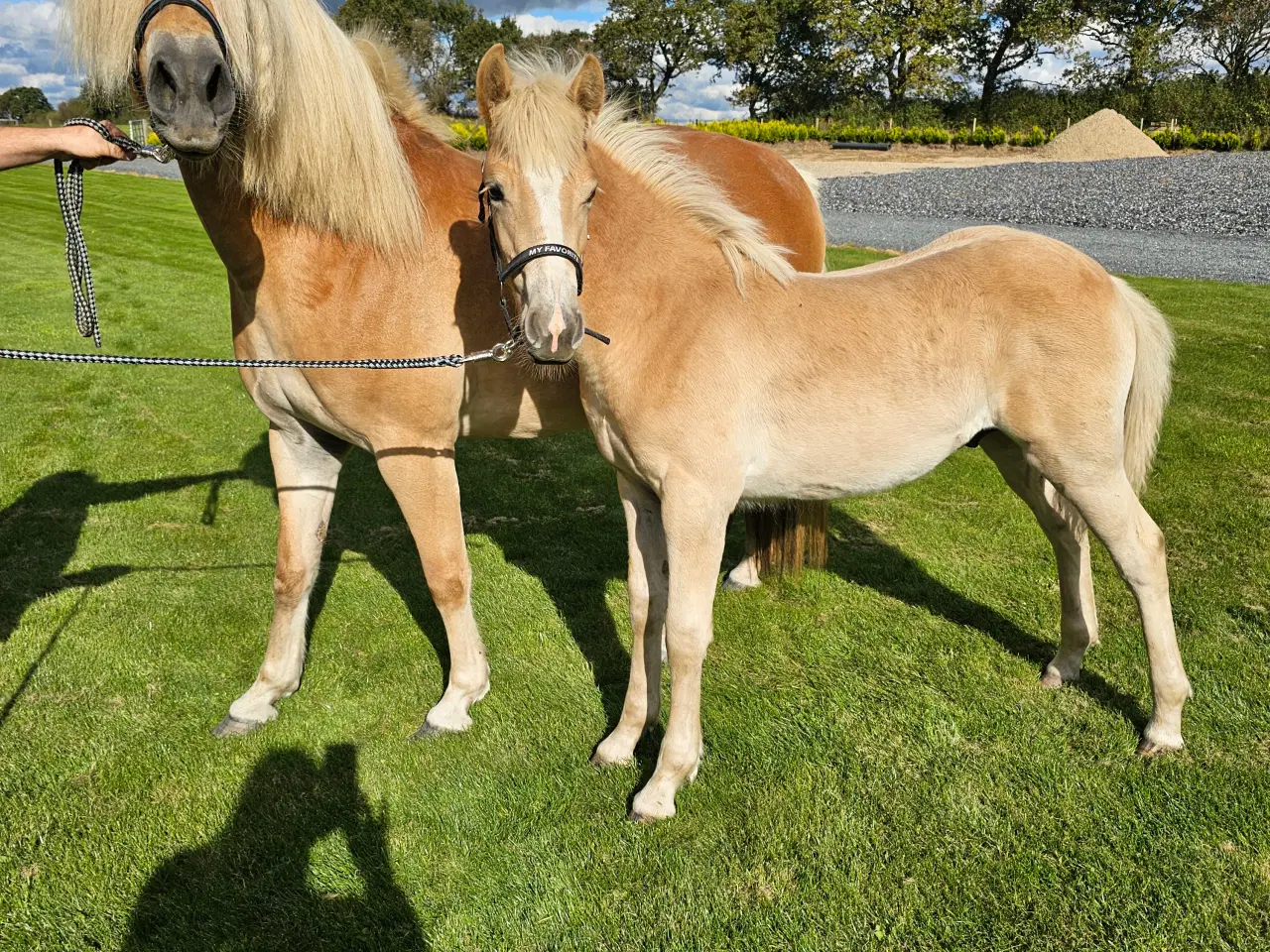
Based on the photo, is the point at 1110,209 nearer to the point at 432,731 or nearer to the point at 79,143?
the point at 432,731

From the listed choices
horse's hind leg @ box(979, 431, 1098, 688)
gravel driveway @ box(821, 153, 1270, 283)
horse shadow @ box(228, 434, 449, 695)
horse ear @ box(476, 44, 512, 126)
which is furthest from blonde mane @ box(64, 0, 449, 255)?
gravel driveway @ box(821, 153, 1270, 283)

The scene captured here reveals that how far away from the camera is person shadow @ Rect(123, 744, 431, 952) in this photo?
7.72 ft

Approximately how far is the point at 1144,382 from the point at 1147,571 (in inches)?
26.6

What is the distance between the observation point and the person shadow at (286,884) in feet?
7.72

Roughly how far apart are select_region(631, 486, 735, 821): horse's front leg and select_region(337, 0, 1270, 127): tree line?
34.0 m

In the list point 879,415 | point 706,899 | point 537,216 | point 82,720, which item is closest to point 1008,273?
point 879,415

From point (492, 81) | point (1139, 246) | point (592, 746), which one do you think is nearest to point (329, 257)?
point (492, 81)

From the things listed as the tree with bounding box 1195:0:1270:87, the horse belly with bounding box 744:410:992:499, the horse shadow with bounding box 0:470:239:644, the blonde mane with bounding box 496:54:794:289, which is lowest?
the horse shadow with bounding box 0:470:239:644

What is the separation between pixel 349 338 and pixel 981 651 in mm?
2951

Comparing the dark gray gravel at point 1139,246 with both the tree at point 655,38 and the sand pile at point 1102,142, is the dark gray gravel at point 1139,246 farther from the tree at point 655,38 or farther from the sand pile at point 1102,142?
the tree at point 655,38

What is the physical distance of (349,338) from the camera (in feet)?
9.72

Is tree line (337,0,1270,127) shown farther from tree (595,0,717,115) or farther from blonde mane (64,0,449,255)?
blonde mane (64,0,449,255)

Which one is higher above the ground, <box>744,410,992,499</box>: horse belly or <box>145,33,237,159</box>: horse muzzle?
<box>145,33,237,159</box>: horse muzzle

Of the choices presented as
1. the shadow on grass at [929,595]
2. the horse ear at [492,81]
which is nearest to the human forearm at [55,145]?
the horse ear at [492,81]
